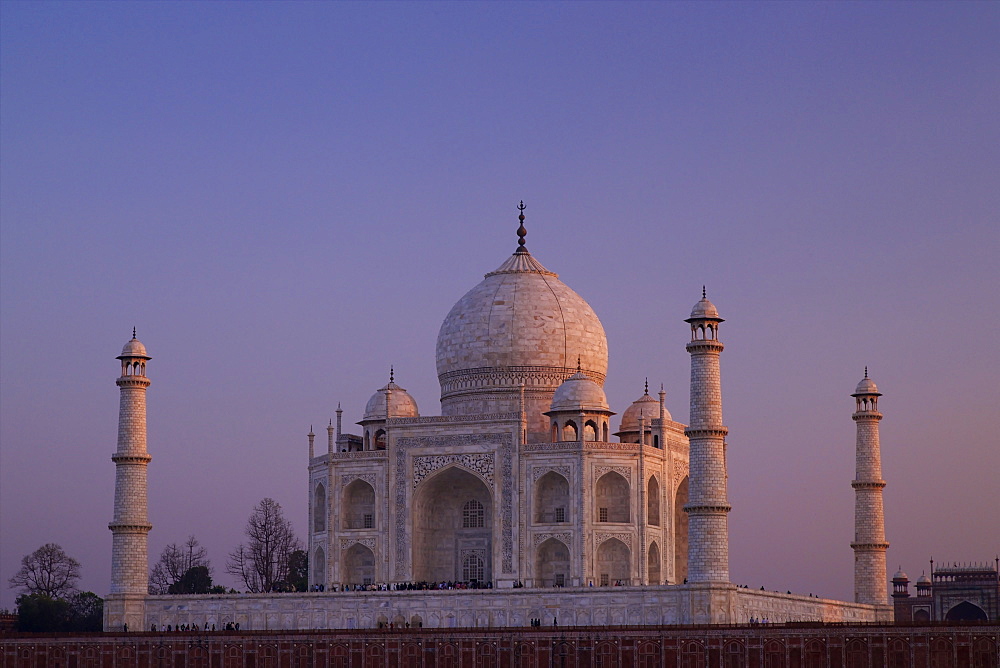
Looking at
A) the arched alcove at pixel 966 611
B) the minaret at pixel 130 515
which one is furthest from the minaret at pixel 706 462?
the arched alcove at pixel 966 611

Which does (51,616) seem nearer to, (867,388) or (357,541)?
(357,541)

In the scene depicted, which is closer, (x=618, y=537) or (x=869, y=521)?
(x=618, y=537)

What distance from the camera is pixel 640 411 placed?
4588cm

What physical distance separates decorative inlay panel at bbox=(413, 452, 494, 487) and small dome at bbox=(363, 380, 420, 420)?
7.11 ft

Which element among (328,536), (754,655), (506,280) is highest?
(506,280)

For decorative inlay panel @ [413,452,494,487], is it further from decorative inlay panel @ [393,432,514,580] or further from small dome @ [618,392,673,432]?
small dome @ [618,392,673,432]

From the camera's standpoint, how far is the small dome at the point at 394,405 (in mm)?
45688

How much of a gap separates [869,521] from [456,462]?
1126 centimetres

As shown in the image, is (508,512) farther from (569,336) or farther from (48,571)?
(48,571)

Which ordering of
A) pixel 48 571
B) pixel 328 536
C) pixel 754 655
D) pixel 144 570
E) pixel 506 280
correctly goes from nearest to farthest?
pixel 754 655 < pixel 144 570 < pixel 328 536 < pixel 506 280 < pixel 48 571

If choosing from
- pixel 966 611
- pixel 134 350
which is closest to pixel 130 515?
pixel 134 350

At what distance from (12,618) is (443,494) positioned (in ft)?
50.5

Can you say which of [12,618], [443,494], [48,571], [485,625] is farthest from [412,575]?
[48,571]

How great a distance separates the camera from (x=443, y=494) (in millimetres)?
44938
